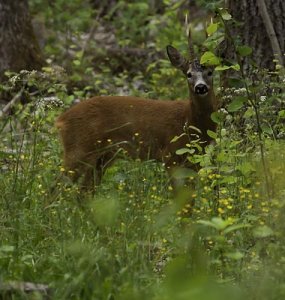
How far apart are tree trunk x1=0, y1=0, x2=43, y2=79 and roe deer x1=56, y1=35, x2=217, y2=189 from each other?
3201mm

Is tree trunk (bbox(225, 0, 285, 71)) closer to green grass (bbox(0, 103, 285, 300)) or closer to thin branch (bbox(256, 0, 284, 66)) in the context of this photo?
thin branch (bbox(256, 0, 284, 66))

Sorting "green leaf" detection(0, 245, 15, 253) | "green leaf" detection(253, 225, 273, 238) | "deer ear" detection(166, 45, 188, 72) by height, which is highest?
"deer ear" detection(166, 45, 188, 72)

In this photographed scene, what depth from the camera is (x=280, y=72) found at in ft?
23.5

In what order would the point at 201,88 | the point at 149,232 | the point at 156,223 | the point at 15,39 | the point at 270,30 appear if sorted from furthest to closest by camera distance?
1. the point at 15,39
2. the point at 270,30
3. the point at 201,88
4. the point at 149,232
5. the point at 156,223

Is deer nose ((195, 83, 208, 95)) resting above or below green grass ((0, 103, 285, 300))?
above

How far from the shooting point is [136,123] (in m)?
7.95

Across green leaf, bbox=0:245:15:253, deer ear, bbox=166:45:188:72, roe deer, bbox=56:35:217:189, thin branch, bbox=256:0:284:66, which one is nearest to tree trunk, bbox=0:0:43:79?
roe deer, bbox=56:35:217:189

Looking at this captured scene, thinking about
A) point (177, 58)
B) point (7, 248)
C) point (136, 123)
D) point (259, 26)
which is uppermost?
point (259, 26)

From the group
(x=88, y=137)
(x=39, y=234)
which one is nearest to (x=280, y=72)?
(x=88, y=137)

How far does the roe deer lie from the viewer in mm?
7844

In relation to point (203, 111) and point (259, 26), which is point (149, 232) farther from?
point (259, 26)

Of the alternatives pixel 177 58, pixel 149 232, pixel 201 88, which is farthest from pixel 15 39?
pixel 149 232

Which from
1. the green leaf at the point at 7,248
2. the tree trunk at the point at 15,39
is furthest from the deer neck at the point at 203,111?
the tree trunk at the point at 15,39

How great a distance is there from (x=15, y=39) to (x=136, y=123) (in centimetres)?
368
